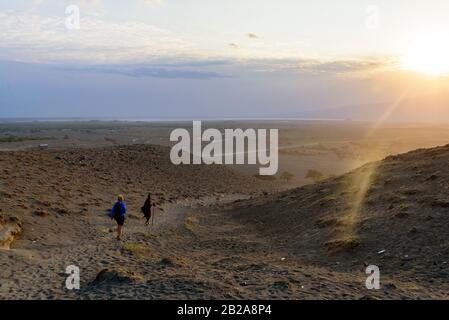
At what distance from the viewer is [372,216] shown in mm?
19203

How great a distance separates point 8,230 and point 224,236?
9878mm

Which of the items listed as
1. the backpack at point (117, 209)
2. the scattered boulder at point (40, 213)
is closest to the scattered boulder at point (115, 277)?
the backpack at point (117, 209)

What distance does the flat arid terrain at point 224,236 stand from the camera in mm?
11914

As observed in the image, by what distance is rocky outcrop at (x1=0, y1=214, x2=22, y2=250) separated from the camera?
16.3 meters

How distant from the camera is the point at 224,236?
874 inches

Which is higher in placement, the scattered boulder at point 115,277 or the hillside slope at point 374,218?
the hillside slope at point 374,218

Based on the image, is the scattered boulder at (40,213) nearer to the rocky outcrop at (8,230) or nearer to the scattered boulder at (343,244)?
the rocky outcrop at (8,230)

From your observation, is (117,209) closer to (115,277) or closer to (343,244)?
(115,277)

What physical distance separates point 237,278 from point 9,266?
22.9 feet

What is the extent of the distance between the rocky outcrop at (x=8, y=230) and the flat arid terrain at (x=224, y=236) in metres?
0.06

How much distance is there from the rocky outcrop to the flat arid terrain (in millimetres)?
60

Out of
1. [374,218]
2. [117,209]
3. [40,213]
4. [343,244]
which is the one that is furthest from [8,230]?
[374,218]

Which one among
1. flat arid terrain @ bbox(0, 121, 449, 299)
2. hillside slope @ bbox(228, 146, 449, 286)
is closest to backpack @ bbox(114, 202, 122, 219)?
flat arid terrain @ bbox(0, 121, 449, 299)

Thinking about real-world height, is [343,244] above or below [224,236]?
below
